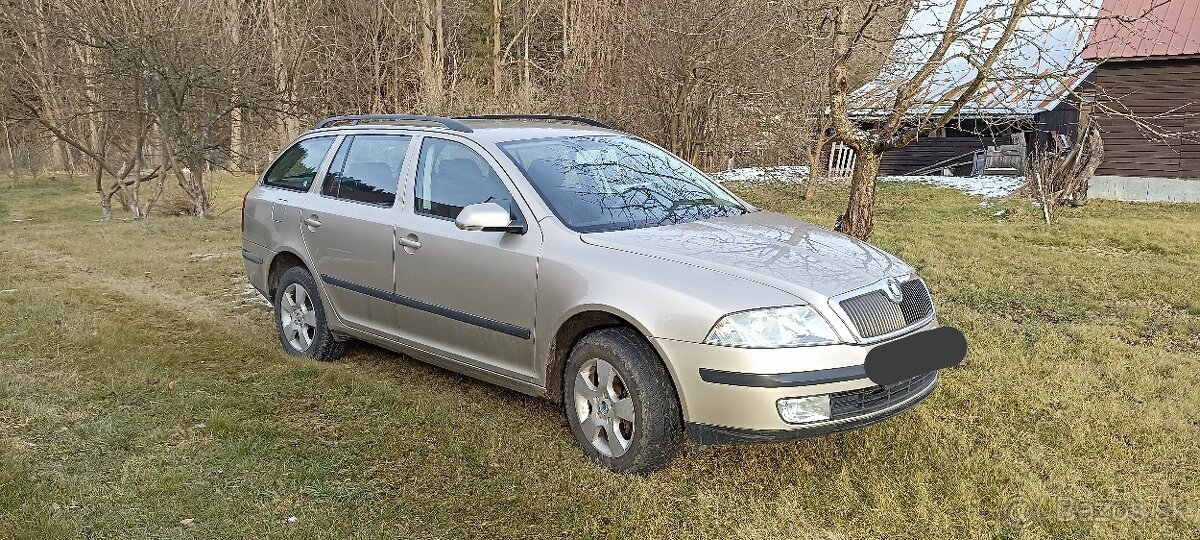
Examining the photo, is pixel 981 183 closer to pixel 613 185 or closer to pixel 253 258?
pixel 613 185

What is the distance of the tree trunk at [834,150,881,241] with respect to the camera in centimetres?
678

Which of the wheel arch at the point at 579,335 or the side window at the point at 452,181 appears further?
the side window at the point at 452,181

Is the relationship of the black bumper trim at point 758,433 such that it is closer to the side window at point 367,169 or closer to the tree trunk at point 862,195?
the side window at point 367,169

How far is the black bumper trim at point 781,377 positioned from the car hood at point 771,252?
0.31 m

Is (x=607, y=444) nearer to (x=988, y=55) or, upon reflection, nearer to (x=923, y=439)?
(x=923, y=439)

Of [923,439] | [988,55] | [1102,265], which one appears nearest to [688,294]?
[923,439]

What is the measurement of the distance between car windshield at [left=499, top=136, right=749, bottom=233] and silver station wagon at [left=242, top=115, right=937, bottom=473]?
1 centimetres

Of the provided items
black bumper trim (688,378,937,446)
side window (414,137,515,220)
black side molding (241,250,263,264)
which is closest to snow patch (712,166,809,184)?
black side molding (241,250,263,264)

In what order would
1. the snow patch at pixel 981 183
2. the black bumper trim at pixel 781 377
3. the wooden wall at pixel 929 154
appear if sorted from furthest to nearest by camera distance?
the wooden wall at pixel 929 154 < the snow patch at pixel 981 183 < the black bumper trim at pixel 781 377

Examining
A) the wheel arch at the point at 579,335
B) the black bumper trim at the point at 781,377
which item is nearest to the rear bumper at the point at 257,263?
the wheel arch at the point at 579,335

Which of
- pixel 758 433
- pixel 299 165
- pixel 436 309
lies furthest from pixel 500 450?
pixel 299 165

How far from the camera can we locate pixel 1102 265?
30.3 ft

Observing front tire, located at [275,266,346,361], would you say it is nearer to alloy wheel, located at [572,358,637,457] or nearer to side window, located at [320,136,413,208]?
side window, located at [320,136,413,208]

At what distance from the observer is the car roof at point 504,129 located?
465cm
